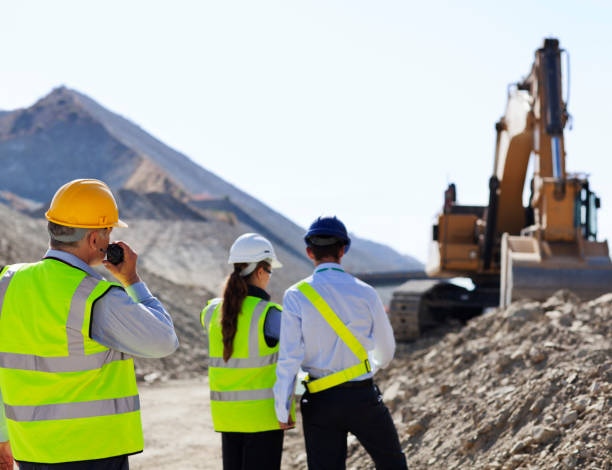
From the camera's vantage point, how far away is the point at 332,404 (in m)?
3.23

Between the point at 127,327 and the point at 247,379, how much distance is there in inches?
48.1

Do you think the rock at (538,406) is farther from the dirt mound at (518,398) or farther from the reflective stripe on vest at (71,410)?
the reflective stripe on vest at (71,410)

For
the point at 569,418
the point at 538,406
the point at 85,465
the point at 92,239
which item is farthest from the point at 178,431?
the point at 92,239

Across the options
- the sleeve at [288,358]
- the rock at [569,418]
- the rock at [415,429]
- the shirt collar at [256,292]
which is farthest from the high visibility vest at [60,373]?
the rock at [415,429]

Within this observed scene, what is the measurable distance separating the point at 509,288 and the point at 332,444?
6140mm

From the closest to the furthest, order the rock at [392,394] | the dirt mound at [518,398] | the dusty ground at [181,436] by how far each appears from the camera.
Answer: the dirt mound at [518,398]
the dusty ground at [181,436]
the rock at [392,394]

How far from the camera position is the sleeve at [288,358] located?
3.23 meters

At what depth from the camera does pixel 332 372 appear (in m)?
3.27

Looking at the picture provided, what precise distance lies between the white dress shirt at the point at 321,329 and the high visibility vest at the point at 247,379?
0.44ft

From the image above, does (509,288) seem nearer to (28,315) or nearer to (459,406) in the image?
(459,406)

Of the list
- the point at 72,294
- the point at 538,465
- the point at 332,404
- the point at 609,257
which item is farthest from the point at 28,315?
the point at 609,257

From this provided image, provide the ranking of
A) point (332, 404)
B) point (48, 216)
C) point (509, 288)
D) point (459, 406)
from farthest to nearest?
1. point (509, 288)
2. point (459, 406)
3. point (332, 404)
4. point (48, 216)

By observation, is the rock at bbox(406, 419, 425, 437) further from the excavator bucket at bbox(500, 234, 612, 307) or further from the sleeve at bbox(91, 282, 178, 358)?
the excavator bucket at bbox(500, 234, 612, 307)

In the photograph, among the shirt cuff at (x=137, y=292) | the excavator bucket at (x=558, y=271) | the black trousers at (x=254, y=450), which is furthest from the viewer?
the excavator bucket at (x=558, y=271)
